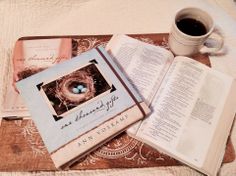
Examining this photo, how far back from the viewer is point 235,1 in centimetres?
83

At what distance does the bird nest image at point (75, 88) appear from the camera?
560 mm

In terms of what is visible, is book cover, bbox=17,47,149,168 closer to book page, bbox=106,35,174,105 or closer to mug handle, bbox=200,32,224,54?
book page, bbox=106,35,174,105

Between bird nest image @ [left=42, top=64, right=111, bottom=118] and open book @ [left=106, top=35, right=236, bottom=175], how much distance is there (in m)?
0.07

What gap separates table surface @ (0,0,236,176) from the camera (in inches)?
28.5

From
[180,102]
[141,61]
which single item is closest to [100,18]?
[141,61]

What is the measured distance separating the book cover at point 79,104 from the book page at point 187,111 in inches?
1.6

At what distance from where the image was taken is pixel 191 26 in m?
0.64

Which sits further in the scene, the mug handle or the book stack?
the mug handle

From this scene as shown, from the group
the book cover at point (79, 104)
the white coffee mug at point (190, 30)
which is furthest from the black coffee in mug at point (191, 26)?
the book cover at point (79, 104)

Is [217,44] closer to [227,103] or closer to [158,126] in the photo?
[227,103]

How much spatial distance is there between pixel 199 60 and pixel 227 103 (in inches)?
4.6

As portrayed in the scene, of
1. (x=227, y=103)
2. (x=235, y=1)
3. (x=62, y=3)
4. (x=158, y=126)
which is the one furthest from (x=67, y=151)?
(x=235, y=1)

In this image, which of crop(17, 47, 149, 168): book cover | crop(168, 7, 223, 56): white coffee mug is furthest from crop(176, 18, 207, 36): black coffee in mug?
crop(17, 47, 149, 168): book cover

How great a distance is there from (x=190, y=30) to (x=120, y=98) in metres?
0.21
